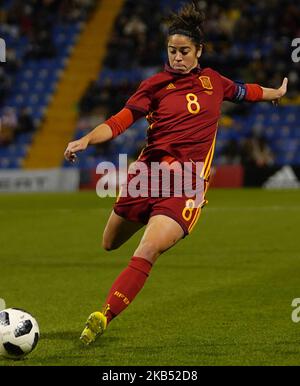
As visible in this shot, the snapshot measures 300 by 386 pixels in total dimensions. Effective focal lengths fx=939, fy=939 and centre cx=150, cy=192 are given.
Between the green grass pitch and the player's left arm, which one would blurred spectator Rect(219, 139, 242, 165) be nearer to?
the green grass pitch

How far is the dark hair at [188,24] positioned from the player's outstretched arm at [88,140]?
3.13 feet

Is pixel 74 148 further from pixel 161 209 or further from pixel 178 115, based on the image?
pixel 178 115

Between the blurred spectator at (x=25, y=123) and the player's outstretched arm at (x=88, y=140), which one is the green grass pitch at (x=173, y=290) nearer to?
the player's outstretched arm at (x=88, y=140)

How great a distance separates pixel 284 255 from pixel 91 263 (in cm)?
243

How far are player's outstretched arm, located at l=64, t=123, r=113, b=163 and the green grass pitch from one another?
1.29 meters

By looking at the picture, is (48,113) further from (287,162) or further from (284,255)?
(284,255)

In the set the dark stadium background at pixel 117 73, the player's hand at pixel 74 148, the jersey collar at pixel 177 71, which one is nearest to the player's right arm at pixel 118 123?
the player's hand at pixel 74 148

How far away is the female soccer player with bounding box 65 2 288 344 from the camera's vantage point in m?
6.36

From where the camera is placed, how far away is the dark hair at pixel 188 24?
6.65m

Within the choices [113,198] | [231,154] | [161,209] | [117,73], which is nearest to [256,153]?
[231,154]

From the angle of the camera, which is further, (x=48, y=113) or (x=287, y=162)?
(x=48, y=113)

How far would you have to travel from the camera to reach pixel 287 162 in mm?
25688
